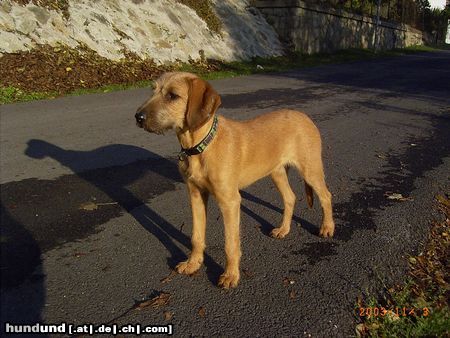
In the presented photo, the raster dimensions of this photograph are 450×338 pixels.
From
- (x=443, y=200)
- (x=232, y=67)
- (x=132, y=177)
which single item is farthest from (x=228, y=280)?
(x=232, y=67)

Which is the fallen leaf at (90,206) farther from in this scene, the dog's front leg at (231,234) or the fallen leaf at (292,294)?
the fallen leaf at (292,294)

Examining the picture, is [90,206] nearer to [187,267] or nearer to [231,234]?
[187,267]

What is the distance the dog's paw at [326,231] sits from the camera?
3766mm

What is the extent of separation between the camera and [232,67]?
17.0 metres

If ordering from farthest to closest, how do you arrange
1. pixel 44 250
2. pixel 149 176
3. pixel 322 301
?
pixel 149 176
pixel 44 250
pixel 322 301

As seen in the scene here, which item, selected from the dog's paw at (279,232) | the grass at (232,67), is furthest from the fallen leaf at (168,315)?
the grass at (232,67)

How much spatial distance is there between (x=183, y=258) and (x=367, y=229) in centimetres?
187

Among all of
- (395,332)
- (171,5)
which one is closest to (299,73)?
(171,5)

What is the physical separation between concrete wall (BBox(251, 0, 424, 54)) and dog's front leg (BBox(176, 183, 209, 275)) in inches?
864

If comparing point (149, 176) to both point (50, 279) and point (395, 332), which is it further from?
point (395, 332)

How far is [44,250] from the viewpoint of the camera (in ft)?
10.8

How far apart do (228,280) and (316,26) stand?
84.4 ft

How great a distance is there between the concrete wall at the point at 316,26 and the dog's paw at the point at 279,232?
21429 millimetres

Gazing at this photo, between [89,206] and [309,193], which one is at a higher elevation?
[309,193]
